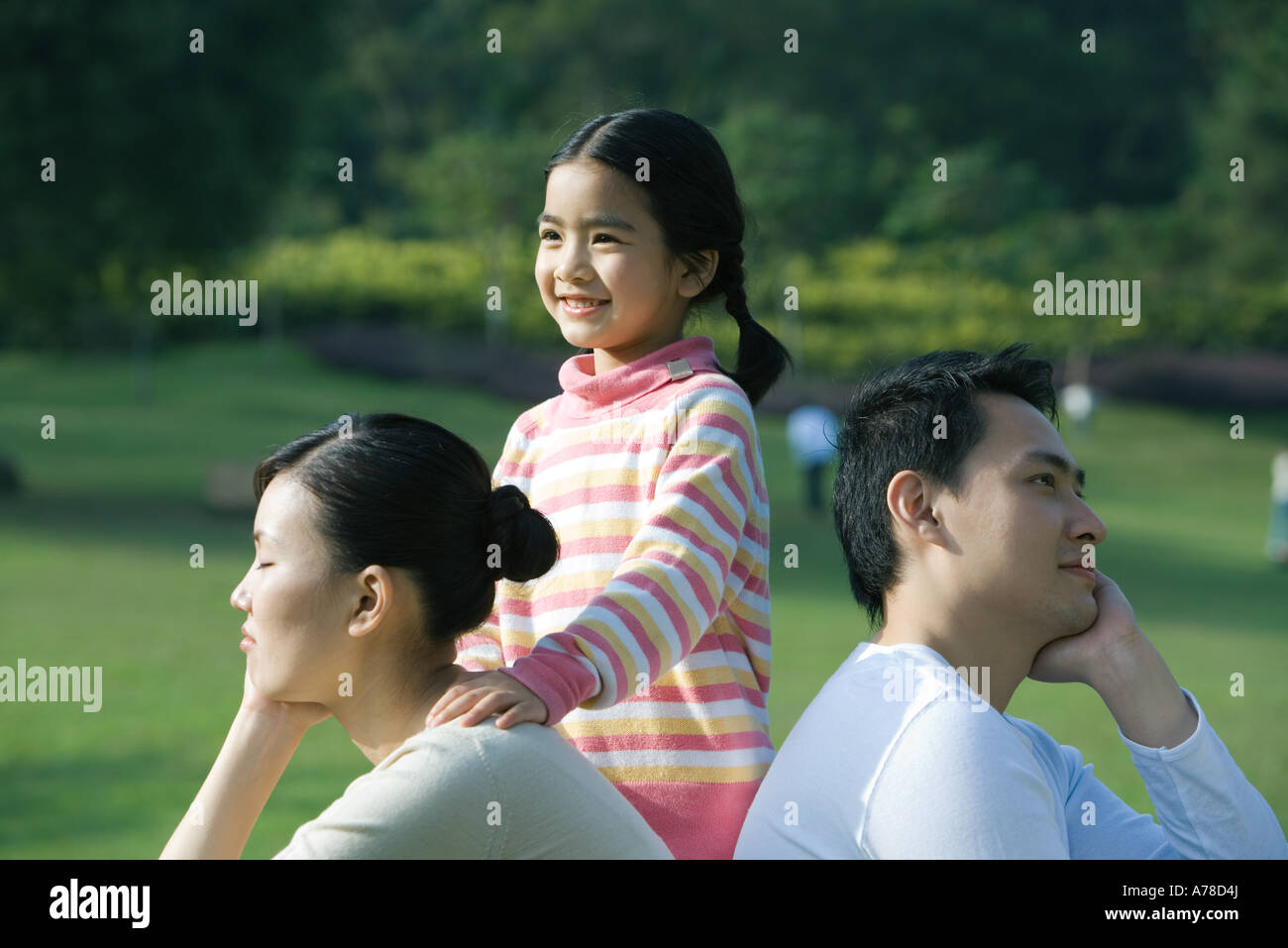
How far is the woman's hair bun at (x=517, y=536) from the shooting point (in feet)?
5.83

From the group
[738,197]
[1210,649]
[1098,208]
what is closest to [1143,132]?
[1098,208]

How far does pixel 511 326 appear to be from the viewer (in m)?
22.1

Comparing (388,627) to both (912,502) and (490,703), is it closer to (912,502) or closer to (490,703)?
(490,703)

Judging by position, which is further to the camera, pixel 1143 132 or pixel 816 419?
pixel 1143 132

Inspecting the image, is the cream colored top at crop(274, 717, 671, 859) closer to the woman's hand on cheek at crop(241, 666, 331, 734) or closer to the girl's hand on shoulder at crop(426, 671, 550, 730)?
the girl's hand on shoulder at crop(426, 671, 550, 730)

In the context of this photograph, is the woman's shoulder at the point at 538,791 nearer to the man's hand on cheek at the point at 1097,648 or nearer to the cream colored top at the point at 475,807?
the cream colored top at the point at 475,807

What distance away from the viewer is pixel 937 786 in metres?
1.54

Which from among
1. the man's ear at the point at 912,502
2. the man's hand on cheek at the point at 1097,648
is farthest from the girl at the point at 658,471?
the man's hand on cheek at the point at 1097,648

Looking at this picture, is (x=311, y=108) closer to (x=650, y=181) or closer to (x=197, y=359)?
(x=197, y=359)

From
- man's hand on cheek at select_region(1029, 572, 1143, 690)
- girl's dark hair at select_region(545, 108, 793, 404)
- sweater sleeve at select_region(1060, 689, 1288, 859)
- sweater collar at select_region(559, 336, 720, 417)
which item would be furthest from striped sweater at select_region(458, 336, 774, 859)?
sweater sleeve at select_region(1060, 689, 1288, 859)

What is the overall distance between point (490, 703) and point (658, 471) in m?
0.55

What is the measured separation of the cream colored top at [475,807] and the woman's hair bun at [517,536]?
0.24 m

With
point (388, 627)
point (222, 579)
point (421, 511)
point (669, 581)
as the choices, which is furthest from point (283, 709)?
point (222, 579)

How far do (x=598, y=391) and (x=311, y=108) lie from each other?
11.8m
